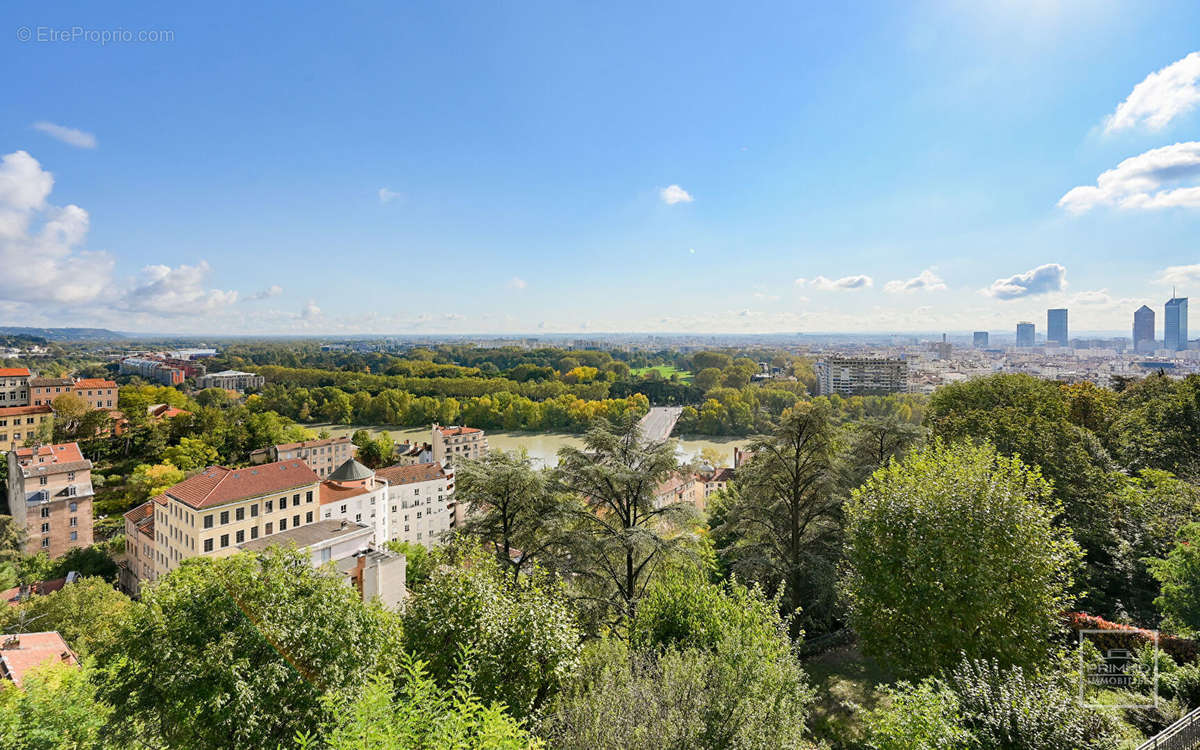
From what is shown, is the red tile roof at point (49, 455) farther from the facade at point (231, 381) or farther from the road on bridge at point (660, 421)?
the facade at point (231, 381)

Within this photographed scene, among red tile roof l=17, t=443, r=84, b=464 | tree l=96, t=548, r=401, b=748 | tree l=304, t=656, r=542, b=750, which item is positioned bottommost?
red tile roof l=17, t=443, r=84, b=464

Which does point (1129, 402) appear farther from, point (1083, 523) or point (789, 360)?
point (789, 360)

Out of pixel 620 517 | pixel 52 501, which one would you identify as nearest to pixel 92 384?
pixel 52 501

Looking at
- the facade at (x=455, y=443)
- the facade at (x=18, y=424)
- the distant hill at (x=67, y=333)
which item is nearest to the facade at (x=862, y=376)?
the facade at (x=455, y=443)

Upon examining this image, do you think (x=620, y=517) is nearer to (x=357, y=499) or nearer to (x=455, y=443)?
(x=357, y=499)

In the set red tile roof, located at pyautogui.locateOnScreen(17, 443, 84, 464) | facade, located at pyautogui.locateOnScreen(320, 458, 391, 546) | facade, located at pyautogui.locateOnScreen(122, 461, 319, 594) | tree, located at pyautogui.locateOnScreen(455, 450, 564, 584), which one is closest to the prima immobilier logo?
tree, located at pyautogui.locateOnScreen(455, 450, 564, 584)

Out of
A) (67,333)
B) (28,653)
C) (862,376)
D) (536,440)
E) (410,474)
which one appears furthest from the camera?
(67,333)

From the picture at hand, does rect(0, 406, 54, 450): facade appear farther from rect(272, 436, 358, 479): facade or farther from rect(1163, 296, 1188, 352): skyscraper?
rect(1163, 296, 1188, 352): skyscraper
